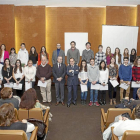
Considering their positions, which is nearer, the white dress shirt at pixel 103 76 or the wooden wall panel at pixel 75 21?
the white dress shirt at pixel 103 76

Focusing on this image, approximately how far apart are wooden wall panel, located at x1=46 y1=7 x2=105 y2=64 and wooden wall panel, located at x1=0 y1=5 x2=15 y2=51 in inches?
63.9

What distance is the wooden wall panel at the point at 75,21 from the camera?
891 cm

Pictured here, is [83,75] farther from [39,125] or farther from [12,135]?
[12,135]

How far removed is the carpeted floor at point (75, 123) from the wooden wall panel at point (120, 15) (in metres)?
4.53

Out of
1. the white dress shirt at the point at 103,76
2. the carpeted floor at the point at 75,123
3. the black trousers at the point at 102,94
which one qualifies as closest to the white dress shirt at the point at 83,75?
the white dress shirt at the point at 103,76

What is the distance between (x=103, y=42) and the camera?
8734 mm

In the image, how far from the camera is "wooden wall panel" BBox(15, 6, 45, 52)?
871 centimetres

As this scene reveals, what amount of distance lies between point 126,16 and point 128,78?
400 centimetres

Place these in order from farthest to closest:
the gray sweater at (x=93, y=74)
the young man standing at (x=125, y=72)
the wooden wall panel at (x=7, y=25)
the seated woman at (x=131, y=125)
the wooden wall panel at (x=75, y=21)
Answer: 1. the wooden wall panel at (x=75, y=21)
2. the wooden wall panel at (x=7, y=25)
3. the young man standing at (x=125, y=72)
4. the gray sweater at (x=93, y=74)
5. the seated woman at (x=131, y=125)

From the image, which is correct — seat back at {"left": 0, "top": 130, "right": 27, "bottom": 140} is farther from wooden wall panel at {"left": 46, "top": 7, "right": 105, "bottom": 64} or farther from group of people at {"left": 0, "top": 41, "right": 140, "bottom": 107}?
wooden wall panel at {"left": 46, "top": 7, "right": 105, "bottom": 64}

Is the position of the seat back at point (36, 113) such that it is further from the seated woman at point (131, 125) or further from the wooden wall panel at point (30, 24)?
the wooden wall panel at point (30, 24)

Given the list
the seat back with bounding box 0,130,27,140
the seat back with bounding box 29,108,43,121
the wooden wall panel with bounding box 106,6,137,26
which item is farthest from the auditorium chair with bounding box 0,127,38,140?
the wooden wall panel with bounding box 106,6,137,26

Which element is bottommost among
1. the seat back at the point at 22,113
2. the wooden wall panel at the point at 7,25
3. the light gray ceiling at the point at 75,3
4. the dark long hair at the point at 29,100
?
the seat back at the point at 22,113

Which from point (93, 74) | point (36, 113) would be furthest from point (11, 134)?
point (93, 74)
